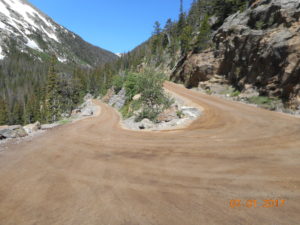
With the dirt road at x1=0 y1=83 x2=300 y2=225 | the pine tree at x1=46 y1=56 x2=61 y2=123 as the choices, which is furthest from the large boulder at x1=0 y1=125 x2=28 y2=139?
the pine tree at x1=46 y1=56 x2=61 y2=123

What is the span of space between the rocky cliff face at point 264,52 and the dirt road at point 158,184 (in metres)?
9.71

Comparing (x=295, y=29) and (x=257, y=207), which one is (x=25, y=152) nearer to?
(x=257, y=207)

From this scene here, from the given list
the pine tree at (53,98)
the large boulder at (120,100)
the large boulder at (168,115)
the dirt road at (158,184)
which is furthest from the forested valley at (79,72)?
the dirt road at (158,184)

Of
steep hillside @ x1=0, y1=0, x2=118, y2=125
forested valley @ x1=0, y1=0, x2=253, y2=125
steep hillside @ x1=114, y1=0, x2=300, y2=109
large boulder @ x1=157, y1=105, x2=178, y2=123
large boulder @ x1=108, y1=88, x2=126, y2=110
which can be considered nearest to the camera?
large boulder @ x1=157, y1=105, x2=178, y2=123

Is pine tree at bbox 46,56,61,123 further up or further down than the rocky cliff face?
further down

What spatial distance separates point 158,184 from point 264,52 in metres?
18.6

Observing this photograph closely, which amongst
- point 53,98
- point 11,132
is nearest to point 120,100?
point 53,98

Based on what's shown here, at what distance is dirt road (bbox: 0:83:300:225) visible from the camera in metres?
2.75

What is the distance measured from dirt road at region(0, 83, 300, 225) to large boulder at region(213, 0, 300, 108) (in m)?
9.46

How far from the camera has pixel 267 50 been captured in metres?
16.3

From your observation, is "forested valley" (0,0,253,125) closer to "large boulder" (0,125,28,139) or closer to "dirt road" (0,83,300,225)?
"large boulder" (0,125,28,139)

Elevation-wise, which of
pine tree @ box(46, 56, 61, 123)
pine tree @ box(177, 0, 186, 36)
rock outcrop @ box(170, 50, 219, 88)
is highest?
pine tree @ box(177, 0, 186, 36)

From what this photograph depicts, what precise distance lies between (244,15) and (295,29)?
10.8 meters

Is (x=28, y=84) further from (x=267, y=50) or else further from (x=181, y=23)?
(x=267, y=50)
